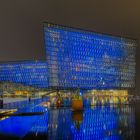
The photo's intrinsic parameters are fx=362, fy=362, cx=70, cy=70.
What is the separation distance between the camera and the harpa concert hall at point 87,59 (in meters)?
100

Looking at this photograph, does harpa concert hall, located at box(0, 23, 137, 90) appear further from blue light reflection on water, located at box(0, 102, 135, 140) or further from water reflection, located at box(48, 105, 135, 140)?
blue light reflection on water, located at box(0, 102, 135, 140)

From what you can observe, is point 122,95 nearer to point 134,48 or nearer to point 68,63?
point 134,48

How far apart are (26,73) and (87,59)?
175 feet

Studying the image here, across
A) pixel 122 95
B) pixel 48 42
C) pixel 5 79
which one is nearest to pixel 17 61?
pixel 5 79

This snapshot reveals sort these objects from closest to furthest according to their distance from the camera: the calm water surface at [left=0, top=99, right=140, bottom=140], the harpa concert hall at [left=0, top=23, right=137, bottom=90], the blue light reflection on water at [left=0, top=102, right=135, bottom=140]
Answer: the calm water surface at [left=0, top=99, right=140, bottom=140] < the blue light reflection on water at [left=0, top=102, right=135, bottom=140] < the harpa concert hall at [left=0, top=23, right=137, bottom=90]

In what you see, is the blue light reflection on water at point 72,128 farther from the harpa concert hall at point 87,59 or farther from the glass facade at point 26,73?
the glass facade at point 26,73

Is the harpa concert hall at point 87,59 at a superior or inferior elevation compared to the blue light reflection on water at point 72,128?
superior

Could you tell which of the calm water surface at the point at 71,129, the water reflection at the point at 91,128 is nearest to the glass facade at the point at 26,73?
the water reflection at the point at 91,128

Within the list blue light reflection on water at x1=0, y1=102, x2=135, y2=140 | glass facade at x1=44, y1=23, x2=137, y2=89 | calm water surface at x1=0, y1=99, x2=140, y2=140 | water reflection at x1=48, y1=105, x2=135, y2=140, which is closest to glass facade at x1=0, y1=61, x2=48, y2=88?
glass facade at x1=44, y1=23, x2=137, y2=89

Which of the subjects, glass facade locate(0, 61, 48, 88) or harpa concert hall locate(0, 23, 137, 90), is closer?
harpa concert hall locate(0, 23, 137, 90)

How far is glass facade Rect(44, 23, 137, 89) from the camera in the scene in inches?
3944

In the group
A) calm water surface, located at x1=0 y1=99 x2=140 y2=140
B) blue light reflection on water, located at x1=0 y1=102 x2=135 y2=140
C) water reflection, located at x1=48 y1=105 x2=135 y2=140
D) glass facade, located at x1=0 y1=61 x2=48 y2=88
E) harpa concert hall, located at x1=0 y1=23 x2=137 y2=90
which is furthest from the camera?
glass facade, located at x1=0 y1=61 x2=48 y2=88

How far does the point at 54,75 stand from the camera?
101 meters

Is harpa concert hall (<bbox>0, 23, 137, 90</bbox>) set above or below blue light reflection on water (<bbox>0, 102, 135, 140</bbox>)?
above
